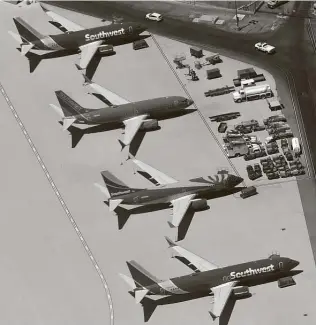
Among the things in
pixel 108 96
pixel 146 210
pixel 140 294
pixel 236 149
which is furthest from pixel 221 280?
pixel 108 96

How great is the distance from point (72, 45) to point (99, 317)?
5273cm

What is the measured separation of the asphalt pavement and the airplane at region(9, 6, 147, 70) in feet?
20.6

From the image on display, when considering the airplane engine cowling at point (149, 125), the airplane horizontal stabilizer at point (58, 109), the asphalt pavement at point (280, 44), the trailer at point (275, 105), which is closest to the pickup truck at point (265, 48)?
the asphalt pavement at point (280, 44)

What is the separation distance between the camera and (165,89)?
109m

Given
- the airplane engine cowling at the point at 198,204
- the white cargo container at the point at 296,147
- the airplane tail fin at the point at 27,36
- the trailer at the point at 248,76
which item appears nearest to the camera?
the airplane engine cowling at the point at 198,204

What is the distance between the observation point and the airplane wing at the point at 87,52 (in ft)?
373

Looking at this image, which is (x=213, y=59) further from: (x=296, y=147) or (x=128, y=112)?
(x=296, y=147)

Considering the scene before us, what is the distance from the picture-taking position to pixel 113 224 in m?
91.2

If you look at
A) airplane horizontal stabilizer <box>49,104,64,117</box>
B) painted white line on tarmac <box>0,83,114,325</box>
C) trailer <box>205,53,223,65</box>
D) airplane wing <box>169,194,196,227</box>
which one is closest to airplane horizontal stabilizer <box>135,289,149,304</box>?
painted white line on tarmac <box>0,83,114,325</box>

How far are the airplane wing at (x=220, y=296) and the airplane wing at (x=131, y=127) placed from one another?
1155 inches

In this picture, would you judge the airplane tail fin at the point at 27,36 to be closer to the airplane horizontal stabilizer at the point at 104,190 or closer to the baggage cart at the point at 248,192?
the airplane horizontal stabilizer at the point at 104,190

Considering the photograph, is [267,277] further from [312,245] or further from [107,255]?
[107,255]

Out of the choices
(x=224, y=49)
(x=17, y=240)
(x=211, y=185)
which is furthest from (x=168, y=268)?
(x=224, y=49)

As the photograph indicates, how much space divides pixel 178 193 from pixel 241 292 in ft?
56.2
